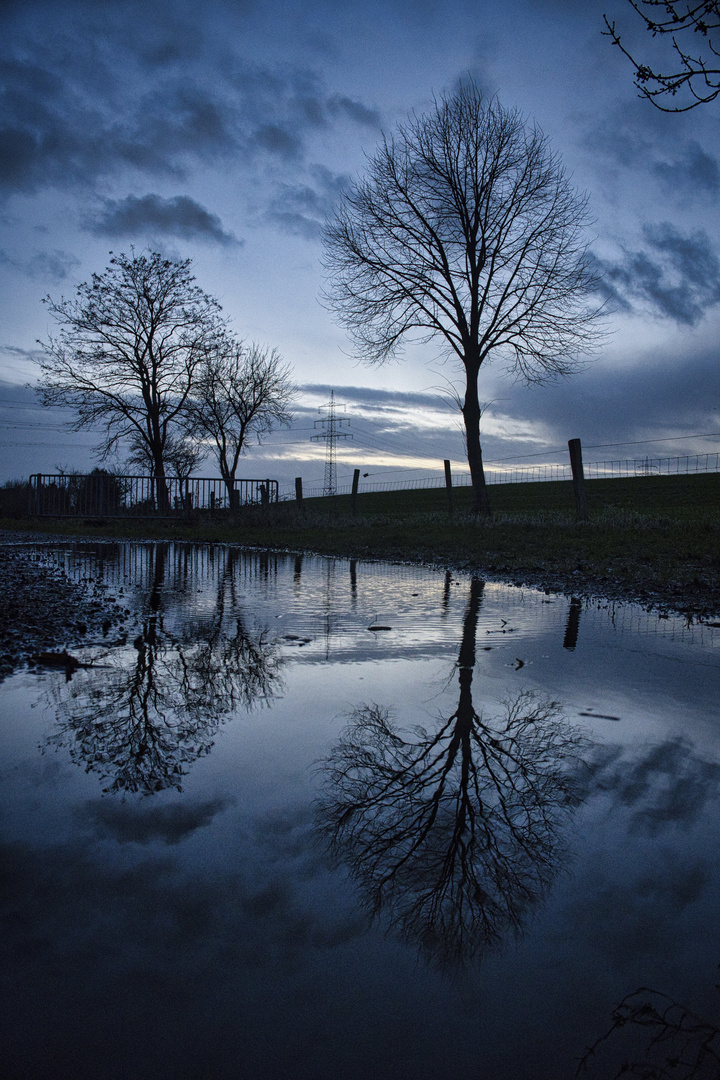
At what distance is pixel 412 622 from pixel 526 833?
3605mm

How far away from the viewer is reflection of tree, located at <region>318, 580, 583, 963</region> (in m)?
1.65

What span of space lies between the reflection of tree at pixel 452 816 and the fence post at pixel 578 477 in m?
13.0

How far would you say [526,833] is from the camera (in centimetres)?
200

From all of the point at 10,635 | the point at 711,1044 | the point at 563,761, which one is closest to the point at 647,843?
the point at 563,761

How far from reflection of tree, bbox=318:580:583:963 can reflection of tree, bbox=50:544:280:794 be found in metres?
0.64

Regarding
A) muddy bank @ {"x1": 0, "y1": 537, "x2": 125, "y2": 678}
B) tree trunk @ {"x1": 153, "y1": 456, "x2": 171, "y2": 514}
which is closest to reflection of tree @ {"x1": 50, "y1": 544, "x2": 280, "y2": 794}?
muddy bank @ {"x1": 0, "y1": 537, "x2": 125, "y2": 678}

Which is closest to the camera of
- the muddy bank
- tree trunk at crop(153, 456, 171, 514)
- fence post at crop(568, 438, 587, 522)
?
the muddy bank

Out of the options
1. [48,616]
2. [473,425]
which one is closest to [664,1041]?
[48,616]

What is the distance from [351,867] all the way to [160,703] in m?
1.77

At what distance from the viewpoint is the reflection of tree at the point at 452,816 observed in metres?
1.65

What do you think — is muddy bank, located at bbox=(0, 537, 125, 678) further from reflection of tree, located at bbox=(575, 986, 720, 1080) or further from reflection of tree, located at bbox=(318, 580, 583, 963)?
reflection of tree, located at bbox=(575, 986, 720, 1080)

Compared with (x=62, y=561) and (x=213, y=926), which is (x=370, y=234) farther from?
(x=213, y=926)

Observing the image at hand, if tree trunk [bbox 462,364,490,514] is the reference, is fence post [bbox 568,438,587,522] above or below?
below

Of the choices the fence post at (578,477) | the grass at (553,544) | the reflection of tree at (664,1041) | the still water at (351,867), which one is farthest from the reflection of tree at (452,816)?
the fence post at (578,477)
